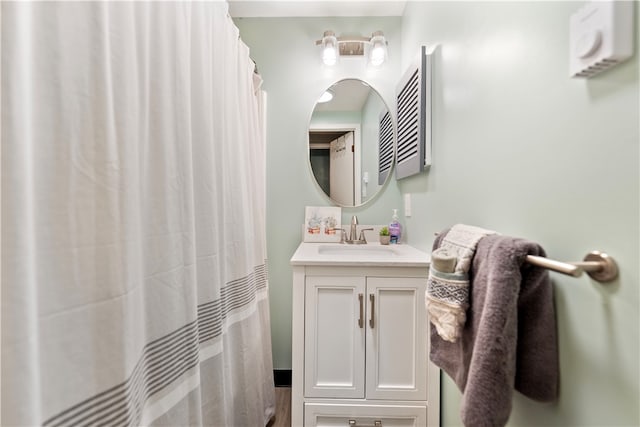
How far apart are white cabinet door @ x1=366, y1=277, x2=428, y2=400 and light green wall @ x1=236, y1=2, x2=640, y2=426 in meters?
0.14

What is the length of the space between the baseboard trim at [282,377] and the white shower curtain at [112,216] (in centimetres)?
85

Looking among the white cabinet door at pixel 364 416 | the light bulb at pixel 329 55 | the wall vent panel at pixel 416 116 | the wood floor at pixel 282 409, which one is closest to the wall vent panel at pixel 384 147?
the wall vent panel at pixel 416 116

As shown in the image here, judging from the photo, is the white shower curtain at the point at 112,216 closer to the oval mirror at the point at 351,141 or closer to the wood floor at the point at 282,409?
the wood floor at the point at 282,409

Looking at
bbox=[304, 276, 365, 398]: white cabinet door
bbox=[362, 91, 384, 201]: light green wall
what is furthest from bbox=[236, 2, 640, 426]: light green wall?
bbox=[362, 91, 384, 201]: light green wall

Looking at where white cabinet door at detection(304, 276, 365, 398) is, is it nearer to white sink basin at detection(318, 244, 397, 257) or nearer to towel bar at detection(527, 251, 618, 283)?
white sink basin at detection(318, 244, 397, 257)

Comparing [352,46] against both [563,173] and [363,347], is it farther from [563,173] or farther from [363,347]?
[363,347]

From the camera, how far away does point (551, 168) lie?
1.89ft

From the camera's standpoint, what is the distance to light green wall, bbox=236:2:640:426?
1.44 ft

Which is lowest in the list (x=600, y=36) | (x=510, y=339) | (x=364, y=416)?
(x=364, y=416)

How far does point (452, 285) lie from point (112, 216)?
2.58 feet

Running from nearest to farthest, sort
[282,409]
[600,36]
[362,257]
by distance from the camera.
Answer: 1. [600,36]
2. [362,257]
3. [282,409]

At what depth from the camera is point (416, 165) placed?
133 cm

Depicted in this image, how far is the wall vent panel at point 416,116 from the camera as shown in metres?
1.26

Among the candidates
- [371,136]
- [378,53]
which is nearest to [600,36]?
[371,136]
